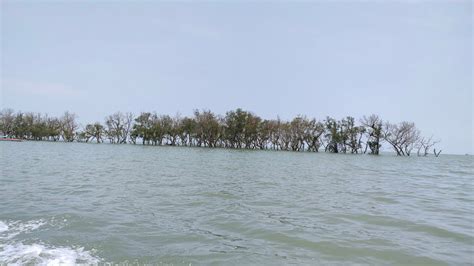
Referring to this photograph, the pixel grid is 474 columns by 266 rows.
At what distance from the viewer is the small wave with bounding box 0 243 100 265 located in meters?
5.57

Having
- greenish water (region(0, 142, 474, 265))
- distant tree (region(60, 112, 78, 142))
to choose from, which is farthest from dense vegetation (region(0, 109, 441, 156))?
greenish water (region(0, 142, 474, 265))

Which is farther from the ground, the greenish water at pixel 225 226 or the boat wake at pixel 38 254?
the greenish water at pixel 225 226

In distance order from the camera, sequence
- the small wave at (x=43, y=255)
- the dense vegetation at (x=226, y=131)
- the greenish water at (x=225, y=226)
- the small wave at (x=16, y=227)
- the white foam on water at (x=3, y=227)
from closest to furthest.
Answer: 1. the small wave at (x=43, y=255)
2. the greenish water at (x=225, y=226)
3. the small wave at (x=16, y=227)
4. the white foam on water at (x=3, y=227)
5. the dense vegetation at (x=226, y=131)

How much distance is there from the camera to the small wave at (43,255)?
5570 mm

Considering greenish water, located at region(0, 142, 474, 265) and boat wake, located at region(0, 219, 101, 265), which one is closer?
boat wake, located at region(0, 219, 101, 265)

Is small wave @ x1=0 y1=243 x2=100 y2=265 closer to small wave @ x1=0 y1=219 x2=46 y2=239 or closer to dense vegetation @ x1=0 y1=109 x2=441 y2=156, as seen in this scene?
small wave @ x1=0 y1=219 x2=46 y2=239

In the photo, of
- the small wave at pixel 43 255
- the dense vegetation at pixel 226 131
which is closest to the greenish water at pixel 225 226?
the small wave at pixel 43 255

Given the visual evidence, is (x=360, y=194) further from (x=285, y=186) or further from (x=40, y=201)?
(x=40, y=201)

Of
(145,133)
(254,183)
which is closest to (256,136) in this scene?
(145,133)

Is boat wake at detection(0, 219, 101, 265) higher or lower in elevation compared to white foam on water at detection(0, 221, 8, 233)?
lower

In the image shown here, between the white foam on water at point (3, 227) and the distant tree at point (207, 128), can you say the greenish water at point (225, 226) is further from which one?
the distant tree at point (207, 128)

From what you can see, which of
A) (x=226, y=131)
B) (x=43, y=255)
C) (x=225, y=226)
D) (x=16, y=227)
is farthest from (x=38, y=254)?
(x=226, y=131)

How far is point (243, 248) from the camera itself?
21.6 feet

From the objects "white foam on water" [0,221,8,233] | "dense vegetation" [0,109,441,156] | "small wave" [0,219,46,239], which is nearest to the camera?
"small wave" [0,219,46,239]
